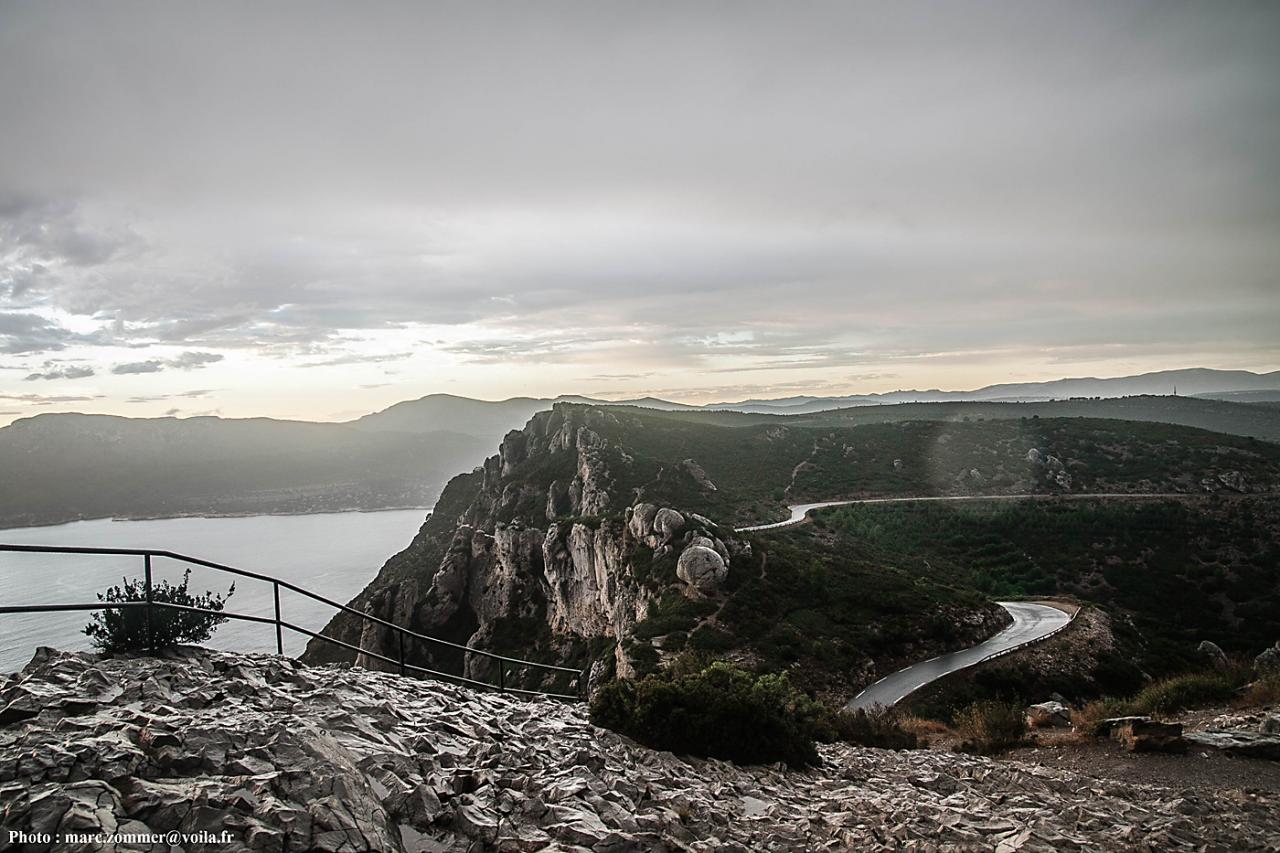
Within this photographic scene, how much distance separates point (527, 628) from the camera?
45531 mm

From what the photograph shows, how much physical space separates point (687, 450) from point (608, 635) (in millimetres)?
42988

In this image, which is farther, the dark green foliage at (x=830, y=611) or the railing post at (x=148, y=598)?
the dark green foliage at (x=830, y=611)

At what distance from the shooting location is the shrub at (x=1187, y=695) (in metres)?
13.4

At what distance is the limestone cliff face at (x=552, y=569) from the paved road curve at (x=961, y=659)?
321 inches

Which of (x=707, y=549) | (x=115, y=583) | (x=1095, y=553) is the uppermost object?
(x=115, y=583)

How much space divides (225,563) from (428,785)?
8605 centimetres

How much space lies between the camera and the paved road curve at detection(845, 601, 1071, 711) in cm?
2191

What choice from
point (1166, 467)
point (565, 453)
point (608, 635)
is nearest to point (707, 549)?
point (608, 635)

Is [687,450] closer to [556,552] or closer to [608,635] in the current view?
[556,552]

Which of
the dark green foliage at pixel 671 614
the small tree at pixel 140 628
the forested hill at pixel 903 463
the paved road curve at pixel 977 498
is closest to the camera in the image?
the small tree at pixel 140 628

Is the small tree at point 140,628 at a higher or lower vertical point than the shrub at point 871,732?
higher

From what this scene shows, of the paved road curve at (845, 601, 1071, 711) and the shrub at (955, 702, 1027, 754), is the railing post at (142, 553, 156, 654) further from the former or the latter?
the paved road curve at (845, 601, 1071, 711)

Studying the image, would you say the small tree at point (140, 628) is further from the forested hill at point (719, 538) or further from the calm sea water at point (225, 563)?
the forested hill at point (719, 538)

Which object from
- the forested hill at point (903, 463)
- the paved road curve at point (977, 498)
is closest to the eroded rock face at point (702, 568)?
the forested hill at point (903, 463)
